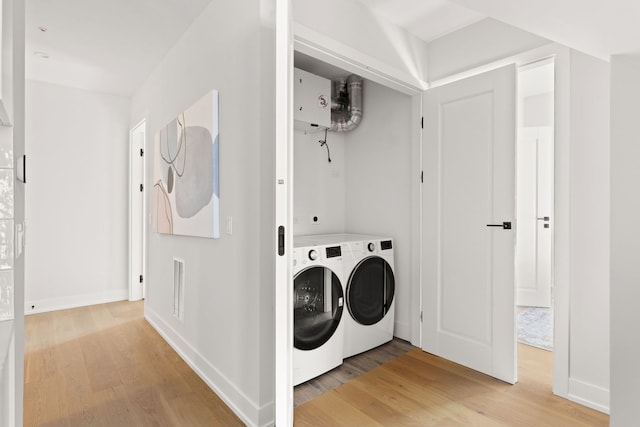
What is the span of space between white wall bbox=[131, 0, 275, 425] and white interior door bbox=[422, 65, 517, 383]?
1.46 meters

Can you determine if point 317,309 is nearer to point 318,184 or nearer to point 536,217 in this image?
point 318,184

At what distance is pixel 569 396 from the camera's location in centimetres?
200

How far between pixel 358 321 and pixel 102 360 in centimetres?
198

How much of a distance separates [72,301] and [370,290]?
3501 mm

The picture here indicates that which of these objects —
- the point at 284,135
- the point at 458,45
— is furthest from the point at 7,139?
the point at 458,45

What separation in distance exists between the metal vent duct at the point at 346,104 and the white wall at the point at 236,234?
1.32 m

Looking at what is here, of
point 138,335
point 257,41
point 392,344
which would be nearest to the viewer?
point 257,41

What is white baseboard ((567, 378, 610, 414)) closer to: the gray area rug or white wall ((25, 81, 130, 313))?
the gray area rug

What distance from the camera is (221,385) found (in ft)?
6.77

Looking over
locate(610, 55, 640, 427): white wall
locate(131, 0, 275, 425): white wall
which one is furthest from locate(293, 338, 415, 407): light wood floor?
locate(610, 55, 640, 427): white wall

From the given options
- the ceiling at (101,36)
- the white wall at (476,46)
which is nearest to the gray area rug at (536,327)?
the white wall at (476,46)

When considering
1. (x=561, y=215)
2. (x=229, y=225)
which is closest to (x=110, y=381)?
(x=229, y=225)

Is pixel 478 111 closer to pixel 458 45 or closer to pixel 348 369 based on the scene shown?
pixel 458 45

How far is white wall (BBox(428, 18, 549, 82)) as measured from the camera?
7.42 feet
